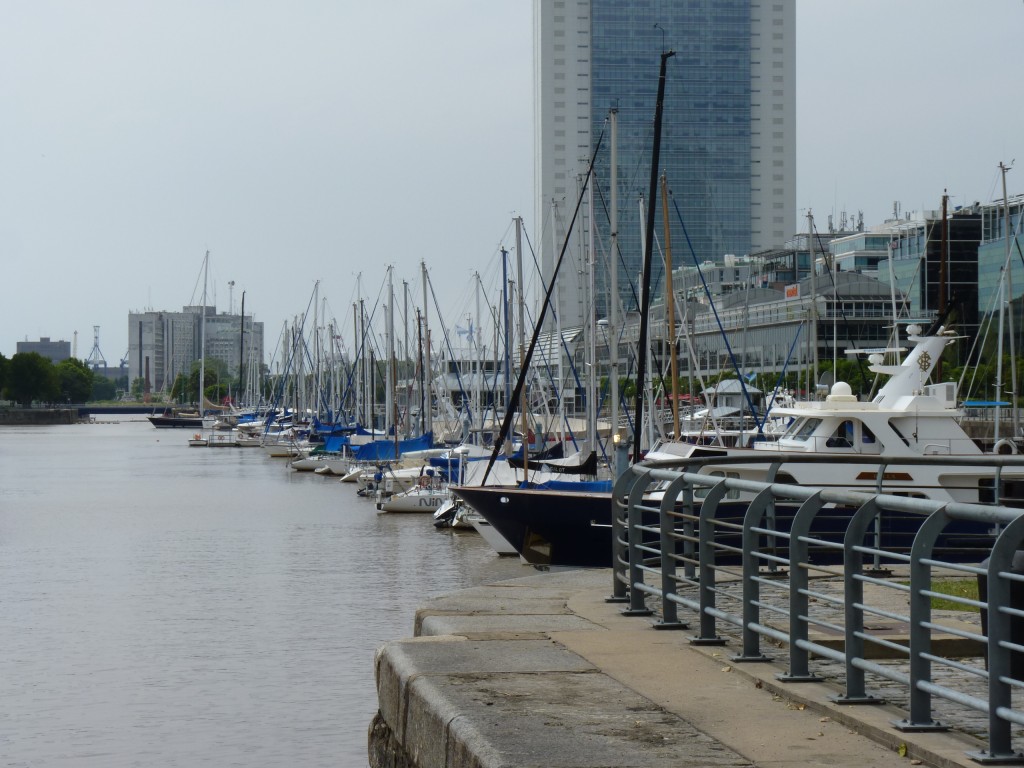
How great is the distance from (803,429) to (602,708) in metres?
18.3

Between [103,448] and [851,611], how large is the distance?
128 meters

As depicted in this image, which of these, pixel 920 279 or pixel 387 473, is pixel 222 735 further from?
pixel 920 279

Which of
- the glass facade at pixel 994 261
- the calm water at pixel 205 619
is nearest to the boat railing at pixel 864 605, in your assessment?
the calm water at pixel 205 619

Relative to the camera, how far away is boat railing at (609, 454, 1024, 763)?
6.91 meters

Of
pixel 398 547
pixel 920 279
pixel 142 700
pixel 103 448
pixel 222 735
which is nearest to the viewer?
pixel 222 735

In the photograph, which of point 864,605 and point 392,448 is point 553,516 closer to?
point 864,605

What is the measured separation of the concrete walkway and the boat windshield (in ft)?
47.8

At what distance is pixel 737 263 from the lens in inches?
6737

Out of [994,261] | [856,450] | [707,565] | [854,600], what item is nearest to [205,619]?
[856,450]

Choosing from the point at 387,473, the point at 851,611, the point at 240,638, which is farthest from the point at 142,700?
the point at 387,473

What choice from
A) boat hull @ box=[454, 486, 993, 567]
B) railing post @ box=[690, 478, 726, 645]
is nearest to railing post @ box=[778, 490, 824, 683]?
railing post @ box=[690, 478, 726, 645]

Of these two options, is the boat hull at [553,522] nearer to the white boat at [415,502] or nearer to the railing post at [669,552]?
the railing post at [669,552]

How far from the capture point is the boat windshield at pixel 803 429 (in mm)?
25969

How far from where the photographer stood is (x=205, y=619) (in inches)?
1061
